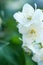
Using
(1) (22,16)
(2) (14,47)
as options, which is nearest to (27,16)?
(1) (22,16)

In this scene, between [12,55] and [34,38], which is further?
[12,55]

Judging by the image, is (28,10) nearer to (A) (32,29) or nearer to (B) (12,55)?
(A) (32,29)

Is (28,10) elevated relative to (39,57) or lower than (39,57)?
elevated

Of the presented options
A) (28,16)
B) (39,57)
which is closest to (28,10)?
(28,16)

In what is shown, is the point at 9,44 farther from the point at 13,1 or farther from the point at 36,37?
the point at 13,1

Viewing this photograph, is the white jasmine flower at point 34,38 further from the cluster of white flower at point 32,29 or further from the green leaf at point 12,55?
the green leaf at point 12,55

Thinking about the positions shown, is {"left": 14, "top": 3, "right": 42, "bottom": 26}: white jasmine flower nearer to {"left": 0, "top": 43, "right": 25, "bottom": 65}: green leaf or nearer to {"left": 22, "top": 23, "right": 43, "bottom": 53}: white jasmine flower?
{"left": 22, "top": 23, "right": 43, "bottom": 53}: white jasmine flower

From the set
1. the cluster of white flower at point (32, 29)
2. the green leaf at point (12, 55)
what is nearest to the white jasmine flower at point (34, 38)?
the cluster of white flower at point (32, 29)
